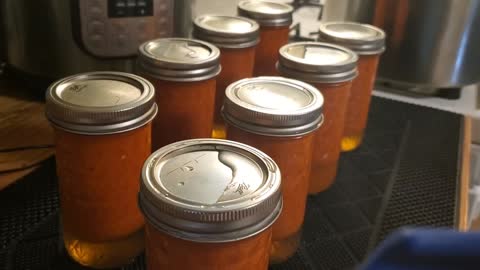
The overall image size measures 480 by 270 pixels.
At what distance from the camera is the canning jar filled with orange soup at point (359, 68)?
64 centimetres

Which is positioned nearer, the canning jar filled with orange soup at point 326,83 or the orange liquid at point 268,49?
the canning jar filled with orange soup at point 326,83

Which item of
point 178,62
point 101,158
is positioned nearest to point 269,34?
point 178,62

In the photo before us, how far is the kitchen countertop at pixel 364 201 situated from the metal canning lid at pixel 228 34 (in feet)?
0.65

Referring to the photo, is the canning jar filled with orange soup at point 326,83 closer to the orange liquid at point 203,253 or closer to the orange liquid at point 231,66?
the orange liquid at point 231,66

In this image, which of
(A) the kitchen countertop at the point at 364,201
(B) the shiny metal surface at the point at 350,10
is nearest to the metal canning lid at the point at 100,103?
(A) the kitchen countertop at the point at 364,201

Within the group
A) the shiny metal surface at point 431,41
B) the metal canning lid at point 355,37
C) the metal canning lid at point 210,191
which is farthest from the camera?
the shiny metal surface at point 431,41

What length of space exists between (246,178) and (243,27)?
1.01 feet

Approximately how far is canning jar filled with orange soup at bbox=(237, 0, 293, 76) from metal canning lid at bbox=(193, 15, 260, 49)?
52 mm

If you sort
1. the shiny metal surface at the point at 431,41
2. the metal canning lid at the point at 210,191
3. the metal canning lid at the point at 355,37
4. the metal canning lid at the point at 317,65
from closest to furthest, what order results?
the metal canning lid at the point at 210,191 < the metal canning lid at the point at 317,65 < the metal canning lid at the point at 355,37 < the shiny metal surface at the point at 431,41

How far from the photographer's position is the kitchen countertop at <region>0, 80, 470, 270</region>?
479mm

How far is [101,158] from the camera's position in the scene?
41 cm

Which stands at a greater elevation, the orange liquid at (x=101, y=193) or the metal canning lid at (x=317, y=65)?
the metal canning lid at (x=317, y=65)

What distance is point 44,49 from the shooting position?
24.9 inches

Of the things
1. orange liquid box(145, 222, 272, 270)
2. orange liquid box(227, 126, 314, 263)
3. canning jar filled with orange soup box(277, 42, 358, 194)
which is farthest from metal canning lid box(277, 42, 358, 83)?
orange liquid box(145, 222, 272, 270)
